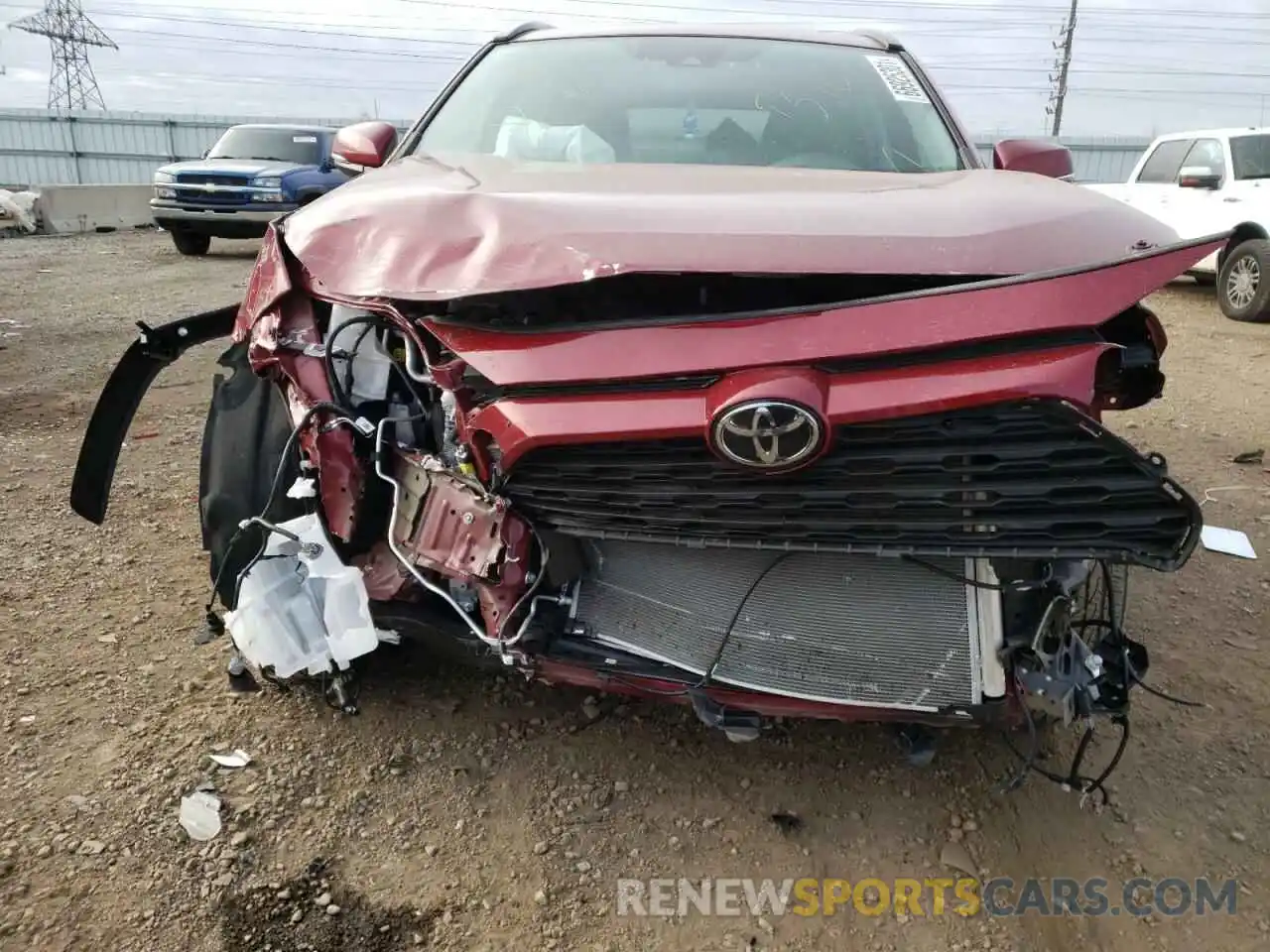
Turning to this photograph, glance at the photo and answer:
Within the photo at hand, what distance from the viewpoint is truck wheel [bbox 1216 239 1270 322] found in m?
8.09

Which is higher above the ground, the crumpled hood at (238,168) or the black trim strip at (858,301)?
the black trim strip at (858,301)

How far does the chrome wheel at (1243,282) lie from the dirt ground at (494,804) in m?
6.46

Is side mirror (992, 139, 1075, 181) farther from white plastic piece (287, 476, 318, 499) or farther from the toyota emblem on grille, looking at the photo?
white plastic piece (287, 476, 318, 499)

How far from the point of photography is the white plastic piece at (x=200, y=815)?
2.02 m

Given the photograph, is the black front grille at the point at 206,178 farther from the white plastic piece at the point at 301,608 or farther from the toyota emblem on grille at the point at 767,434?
the toyota emblem on grille at the point at 767,434

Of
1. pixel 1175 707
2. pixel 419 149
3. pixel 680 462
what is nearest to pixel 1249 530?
pixel 1175 707

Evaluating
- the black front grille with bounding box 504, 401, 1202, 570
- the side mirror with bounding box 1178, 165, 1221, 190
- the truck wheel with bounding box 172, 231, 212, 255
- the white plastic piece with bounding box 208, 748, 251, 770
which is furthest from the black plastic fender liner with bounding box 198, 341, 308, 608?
the truck wheel with bounding box 172, 231, 212, 255

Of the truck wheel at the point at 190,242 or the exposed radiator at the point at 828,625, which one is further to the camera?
the truck wheel at the point at 190,242

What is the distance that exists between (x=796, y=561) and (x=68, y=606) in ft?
Answer: 7.45

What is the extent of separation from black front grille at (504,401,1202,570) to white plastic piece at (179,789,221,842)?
1.05 meters

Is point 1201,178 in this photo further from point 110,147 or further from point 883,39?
point 110,147

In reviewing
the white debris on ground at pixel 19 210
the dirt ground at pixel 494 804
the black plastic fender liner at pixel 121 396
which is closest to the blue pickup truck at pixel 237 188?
the white debris on ground at pixel 19 210

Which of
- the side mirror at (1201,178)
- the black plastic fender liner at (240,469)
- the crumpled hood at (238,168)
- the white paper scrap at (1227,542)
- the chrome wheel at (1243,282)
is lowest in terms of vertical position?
the white paper scrap at (1227,542)

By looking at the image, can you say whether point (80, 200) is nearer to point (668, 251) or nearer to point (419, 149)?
point (419, 149)
